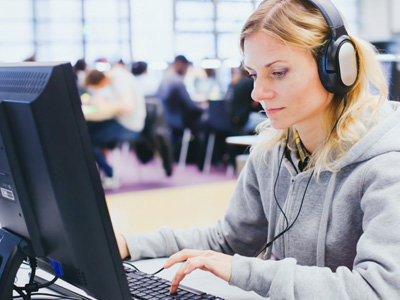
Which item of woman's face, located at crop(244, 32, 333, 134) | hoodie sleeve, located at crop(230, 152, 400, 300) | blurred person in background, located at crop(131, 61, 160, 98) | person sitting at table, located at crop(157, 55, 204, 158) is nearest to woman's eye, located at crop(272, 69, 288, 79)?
woman's face, located at crop(244, 32, 333, 134)

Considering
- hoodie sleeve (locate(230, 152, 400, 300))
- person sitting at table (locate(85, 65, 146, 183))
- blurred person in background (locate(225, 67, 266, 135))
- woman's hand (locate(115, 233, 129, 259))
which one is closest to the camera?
hoodie sleeve (locate(230, 152, 400, 300))

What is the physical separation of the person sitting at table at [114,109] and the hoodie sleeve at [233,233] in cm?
404

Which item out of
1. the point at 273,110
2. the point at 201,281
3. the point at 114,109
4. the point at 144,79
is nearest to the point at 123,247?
the point at 201,281

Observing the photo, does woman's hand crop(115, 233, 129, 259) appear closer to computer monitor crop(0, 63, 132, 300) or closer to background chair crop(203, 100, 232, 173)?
computer monitor crop(0, 63, 132, 300)

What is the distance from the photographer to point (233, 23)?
9.41 m

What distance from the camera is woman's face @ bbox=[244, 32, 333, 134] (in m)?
1.07

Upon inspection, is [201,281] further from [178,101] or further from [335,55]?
[178,101]

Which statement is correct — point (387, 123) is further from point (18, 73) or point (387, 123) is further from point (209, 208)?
point (209, 208)

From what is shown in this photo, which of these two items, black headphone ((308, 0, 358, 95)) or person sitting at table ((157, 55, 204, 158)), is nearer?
black headphone ((308, 0, 358, 95))

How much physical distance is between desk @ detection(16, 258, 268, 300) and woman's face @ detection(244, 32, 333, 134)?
1.08 feet

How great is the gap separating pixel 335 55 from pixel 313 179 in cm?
25

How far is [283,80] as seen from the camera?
1073 millimetres

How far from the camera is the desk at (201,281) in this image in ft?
3.51

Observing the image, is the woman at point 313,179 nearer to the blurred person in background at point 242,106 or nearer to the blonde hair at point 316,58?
the blonde hair at point 316,58
